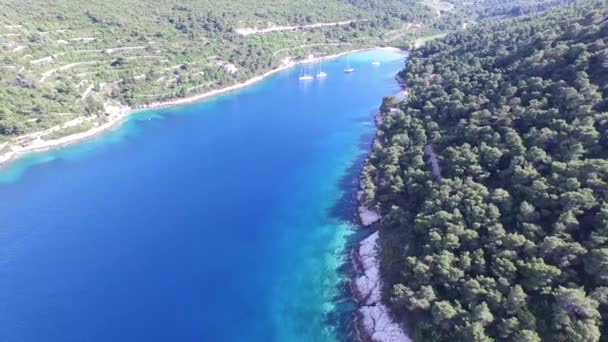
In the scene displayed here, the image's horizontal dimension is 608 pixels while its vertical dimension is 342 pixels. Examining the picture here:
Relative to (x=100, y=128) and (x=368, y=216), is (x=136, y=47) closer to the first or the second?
(x=100, y=128)

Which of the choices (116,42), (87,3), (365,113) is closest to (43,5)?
(87,3)

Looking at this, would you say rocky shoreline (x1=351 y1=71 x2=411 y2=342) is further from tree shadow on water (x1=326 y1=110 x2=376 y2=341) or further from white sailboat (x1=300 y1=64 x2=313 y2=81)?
white sailboat (x1=300 y1=64 x2=313 y2=81)

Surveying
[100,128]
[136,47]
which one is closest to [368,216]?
[100,128]

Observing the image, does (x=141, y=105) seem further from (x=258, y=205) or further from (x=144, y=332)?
(x=144, y=332)

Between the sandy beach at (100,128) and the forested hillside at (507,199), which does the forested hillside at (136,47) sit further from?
the forested hillside at (507,199)

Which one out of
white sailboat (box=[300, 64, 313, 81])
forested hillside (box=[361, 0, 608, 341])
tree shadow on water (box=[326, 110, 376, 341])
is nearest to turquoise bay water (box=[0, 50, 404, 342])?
tree shadow on water (box=[326, 110, 376, 341])

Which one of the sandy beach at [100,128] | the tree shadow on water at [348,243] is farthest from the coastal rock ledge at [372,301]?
the sandy beach at [100,128]
